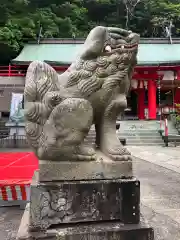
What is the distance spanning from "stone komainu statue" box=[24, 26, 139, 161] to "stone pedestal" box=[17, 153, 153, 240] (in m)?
0.10

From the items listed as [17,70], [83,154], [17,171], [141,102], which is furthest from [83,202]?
[141,102]

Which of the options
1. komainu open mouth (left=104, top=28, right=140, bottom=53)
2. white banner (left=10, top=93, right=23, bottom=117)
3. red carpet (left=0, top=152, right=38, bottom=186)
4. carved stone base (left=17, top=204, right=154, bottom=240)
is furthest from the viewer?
white banner (left=10, top=93, right=23, bottom=117)

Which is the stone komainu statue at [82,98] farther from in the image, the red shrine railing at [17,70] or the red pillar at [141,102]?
the red pillar at [141,102]

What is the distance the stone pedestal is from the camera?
6.50 ft

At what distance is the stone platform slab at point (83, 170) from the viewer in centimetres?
204

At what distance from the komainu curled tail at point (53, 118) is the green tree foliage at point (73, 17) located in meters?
15.5

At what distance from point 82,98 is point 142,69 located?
45.5ft

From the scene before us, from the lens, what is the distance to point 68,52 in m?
17.6

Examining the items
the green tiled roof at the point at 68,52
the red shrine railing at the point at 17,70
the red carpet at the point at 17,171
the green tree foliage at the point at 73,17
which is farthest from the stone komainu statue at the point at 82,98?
the green tree foliage at the point at 73,17

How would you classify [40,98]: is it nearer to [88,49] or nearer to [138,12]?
[88,49]

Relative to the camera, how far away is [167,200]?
12.3 ft

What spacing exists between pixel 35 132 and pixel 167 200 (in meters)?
2.44

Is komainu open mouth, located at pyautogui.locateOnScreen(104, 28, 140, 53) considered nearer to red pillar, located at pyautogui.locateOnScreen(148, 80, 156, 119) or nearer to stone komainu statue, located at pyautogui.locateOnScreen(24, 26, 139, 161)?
stone komainu statue, located at pyautogui.locateOnScreen(24, 26, 139, 161)

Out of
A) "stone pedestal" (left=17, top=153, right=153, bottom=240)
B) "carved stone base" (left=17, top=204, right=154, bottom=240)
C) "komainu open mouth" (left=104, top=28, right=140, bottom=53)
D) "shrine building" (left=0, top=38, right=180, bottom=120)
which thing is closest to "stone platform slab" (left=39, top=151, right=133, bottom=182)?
"stone pedestal" (left=17, top=153, right=153, bottom=240)
